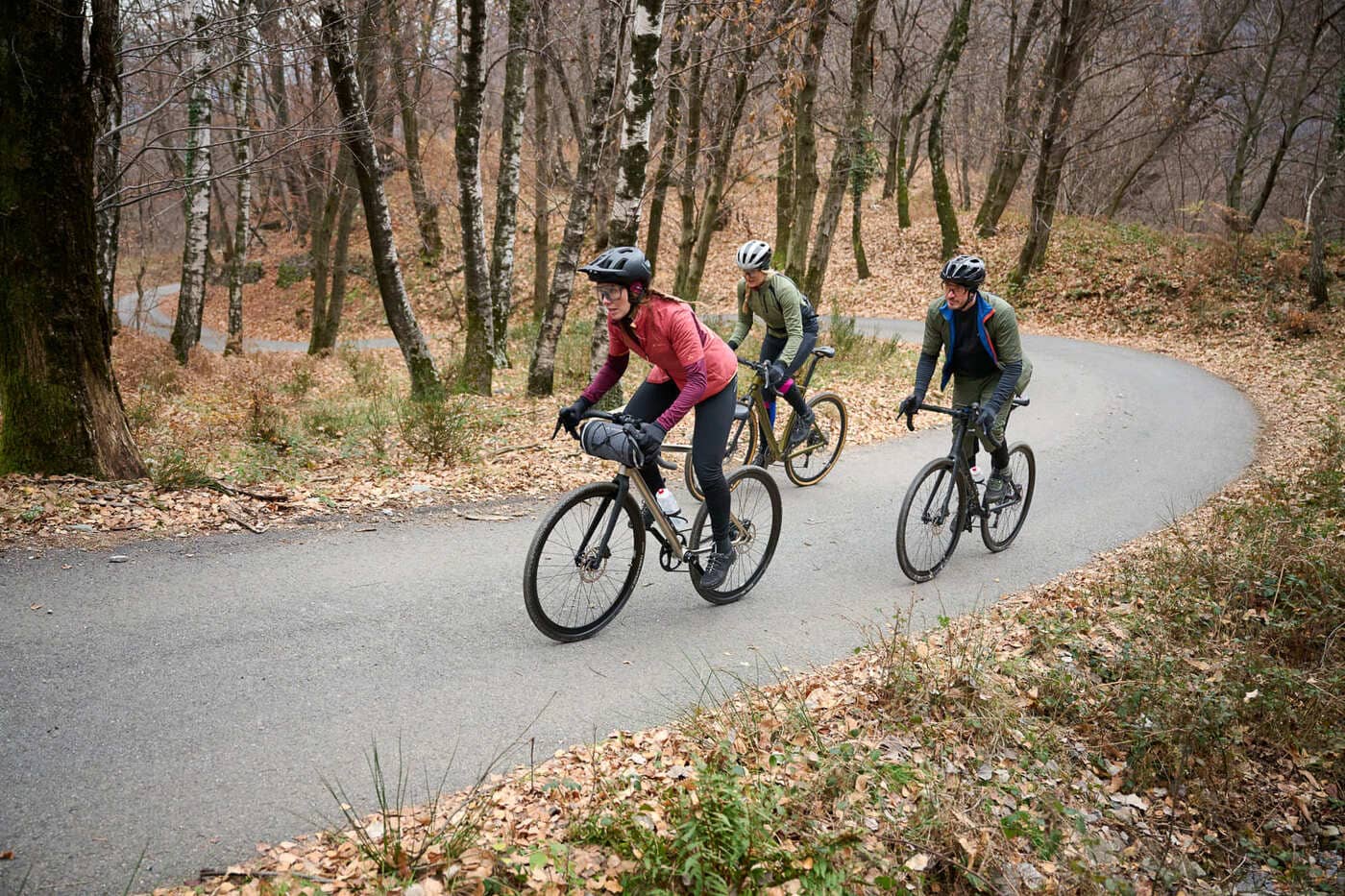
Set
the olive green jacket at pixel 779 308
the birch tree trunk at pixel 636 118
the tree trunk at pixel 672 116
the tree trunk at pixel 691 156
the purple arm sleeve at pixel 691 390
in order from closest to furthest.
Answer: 1. the purple arm sleeve at pixel 691 390
2. the olive green jacket at pixel 779 308
3. the birch tree trunk at pixel 636 118
4. the tree trunk at pixel 672 116
5. the tree trunk at pixel 691 156

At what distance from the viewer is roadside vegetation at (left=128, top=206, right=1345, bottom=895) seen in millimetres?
3408

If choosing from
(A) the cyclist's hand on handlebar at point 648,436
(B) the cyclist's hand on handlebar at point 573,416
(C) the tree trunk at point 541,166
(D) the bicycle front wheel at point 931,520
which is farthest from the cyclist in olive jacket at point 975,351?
(C) the tree trunk at point 541,166

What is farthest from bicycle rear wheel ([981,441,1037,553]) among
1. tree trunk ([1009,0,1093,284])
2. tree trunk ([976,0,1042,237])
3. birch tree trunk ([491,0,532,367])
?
tree trunk ([976,0,1042,237])

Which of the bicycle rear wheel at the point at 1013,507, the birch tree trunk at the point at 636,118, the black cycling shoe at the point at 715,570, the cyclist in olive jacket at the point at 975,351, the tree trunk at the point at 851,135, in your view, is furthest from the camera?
the tree trunk at the point at 851,135

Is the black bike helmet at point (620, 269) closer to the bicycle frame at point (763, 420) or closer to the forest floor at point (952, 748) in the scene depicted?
the forest floor at point (952, 748)

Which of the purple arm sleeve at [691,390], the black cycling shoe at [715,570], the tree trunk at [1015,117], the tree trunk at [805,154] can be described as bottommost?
the black cycling shoe at [715,570]

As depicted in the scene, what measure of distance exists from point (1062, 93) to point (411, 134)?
63.8ft

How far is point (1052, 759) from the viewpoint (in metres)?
4.46

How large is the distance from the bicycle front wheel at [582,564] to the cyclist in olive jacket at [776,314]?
3037mm

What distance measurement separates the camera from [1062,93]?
23.1 m

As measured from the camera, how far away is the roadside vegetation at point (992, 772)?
3.41m

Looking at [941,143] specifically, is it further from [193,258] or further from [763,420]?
[763,420]

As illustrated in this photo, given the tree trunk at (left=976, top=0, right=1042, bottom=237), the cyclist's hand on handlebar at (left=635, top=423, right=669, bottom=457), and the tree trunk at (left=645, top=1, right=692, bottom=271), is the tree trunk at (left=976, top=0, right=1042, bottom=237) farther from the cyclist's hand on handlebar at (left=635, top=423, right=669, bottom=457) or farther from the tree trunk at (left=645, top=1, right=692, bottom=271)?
the cyclist's hand on handlebar at (left=635, top=423, right=669, bottom=457)

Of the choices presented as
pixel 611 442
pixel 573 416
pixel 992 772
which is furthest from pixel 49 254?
pixel 992 772
